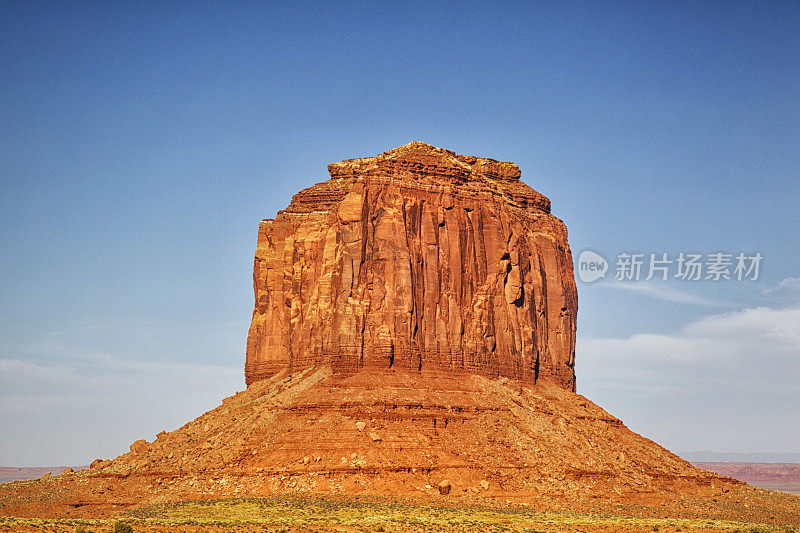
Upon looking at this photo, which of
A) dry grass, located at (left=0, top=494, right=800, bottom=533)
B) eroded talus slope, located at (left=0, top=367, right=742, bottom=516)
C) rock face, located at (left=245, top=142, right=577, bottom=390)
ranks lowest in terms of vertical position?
dry grass, located at (left=0, top=494, right=800, bottom=533)

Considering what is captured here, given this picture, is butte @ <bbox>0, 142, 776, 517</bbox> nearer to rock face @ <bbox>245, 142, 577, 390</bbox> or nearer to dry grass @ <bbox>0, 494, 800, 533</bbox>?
rock face @ <bbox>245, 142, 577, 390</bbox>

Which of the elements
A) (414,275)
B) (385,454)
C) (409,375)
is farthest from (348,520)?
(414,275)

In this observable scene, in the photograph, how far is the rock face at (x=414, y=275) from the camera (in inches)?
3538

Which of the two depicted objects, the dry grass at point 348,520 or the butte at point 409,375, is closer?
the dry grass at point 348,520

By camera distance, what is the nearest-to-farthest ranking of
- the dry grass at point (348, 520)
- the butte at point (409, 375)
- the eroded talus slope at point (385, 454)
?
the dry grass at point (348, 520) < the eroded talus slope at point (385, 454) < the butte at point (409, 375)

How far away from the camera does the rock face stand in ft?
295

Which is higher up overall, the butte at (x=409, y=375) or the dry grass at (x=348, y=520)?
the butte at (x=409, y=375)

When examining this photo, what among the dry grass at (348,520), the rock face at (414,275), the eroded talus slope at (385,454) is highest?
the rock face at (414,275)

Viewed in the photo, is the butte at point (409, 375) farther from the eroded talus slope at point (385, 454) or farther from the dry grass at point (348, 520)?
the dry grass at point (348, 520)

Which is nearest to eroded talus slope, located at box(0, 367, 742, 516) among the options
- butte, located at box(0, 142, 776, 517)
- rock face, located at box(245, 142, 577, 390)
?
butte, located at box(0, 142, 776, 517)

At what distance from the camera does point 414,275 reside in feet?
Answer: 301

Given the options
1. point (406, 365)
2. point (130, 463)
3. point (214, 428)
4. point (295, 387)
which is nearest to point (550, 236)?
point (406, 365)

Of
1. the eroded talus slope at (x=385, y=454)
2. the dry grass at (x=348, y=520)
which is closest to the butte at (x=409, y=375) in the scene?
the eroded talus slope at (x=385, y=454)

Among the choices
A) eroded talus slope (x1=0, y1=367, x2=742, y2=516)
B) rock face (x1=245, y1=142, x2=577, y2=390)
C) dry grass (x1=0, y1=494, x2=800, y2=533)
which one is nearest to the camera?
dry grass (x1=0, y1=494, x2=800, y2=533)
